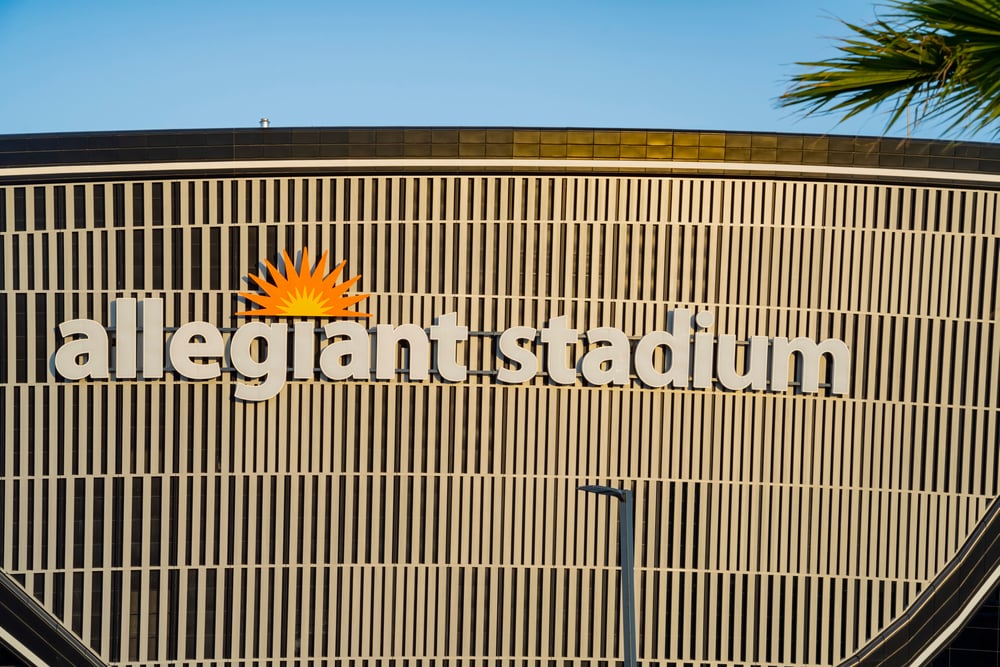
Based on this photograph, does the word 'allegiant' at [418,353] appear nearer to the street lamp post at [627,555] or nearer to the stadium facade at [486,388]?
the stadium facade at [486,388]

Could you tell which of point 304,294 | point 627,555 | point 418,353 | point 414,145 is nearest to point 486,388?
point 418,353

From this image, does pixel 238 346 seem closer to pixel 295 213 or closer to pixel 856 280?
pixel 295 213

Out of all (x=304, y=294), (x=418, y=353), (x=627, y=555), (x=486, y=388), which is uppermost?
(x=304, y=294)

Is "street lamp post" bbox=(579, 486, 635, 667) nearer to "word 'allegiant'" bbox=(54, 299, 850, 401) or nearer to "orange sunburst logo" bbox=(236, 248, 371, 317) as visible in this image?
"word 'allegiant'" bbox=(54, 299, 850, 401)

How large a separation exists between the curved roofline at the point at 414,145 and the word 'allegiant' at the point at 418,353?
2.83 metres

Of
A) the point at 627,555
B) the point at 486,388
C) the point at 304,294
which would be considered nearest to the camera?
the point at 627,555

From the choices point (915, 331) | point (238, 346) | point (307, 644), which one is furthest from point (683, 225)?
point (307, 644)

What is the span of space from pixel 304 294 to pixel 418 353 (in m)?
2.33

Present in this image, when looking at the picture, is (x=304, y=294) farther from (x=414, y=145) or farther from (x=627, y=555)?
(x=627, y=555)

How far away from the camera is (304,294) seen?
1691 cm

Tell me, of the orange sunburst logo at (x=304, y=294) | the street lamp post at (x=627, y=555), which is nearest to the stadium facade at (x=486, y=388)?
the orange sunburst logo at (x=304, y=294)

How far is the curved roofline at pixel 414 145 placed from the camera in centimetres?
1689

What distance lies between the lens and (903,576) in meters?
17.6

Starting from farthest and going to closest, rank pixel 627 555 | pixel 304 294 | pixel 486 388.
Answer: pixel 486 388 → pixel 304 294 → pixel 627 555
